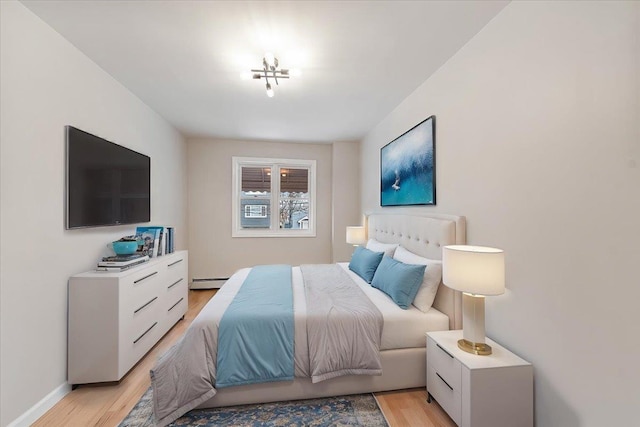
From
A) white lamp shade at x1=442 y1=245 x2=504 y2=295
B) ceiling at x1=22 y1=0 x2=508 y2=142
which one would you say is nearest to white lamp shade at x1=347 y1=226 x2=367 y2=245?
ceiling at x1=22 y1=0 x2=508 y2=142

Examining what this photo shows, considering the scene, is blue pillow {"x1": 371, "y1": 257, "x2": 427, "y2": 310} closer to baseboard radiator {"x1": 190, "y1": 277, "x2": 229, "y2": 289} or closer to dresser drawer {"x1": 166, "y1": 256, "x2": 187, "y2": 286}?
dresser drawer {"x1": 166, "y1": 256, "x2": 187, "y2": 286}

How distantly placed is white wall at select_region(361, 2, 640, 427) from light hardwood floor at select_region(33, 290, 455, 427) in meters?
0.59

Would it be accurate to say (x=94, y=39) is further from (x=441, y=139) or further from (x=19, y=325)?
(x=441, y=139)

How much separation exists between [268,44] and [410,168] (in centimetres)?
166

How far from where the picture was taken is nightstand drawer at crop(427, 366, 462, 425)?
4.80 feet

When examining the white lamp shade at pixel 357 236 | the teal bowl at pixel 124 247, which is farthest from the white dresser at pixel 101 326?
the white lamp shade at pixel 357 236

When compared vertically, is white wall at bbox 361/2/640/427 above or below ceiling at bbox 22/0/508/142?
below

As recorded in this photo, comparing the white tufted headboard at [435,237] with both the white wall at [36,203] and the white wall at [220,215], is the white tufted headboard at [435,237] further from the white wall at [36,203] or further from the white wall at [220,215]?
the white wall at [36,203]

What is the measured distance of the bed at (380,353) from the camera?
1.59 metres

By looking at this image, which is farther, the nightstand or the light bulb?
the light bulb

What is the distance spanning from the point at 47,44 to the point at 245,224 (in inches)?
126

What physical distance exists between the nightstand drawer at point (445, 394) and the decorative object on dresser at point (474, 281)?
25 centimetres

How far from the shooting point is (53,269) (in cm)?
177

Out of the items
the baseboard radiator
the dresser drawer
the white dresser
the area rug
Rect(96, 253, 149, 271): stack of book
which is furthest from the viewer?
the baseboard radiator
